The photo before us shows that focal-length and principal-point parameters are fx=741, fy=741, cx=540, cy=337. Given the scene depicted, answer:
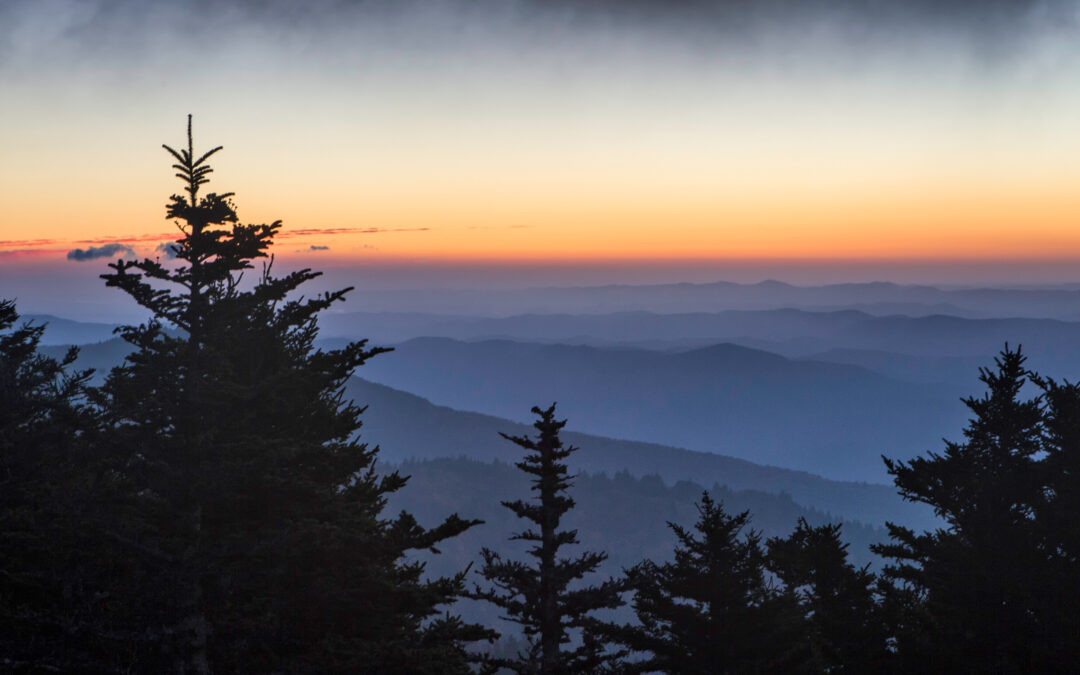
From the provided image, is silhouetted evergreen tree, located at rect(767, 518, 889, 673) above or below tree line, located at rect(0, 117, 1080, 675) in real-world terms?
below

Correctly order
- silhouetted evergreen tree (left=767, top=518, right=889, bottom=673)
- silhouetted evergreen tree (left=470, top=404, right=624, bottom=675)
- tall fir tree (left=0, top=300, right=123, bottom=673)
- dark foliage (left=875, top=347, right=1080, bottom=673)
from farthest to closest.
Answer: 1. silhouetted evergreen tree (left=767, top=518, right=889, bottom=673)
2. silhouetted evergreen tree (left=470, top=404, right=624, bottom=675)
3. dark foliage (left=875, top=347, right=1080, bottom=673)
4. tall fir tree (left=0, top=300, right=123, bottom=673)

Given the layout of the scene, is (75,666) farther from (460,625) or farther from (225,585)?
(460,625)

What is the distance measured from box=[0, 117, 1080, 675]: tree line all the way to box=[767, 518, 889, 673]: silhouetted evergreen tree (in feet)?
0.26

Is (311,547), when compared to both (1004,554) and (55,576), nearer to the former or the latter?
(55,576)

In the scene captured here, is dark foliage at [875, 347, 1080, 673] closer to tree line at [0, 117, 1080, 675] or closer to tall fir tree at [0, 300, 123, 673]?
tree line at [0, 117, 1080, 675]

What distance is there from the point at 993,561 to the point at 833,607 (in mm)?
5328

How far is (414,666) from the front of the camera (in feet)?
44.3

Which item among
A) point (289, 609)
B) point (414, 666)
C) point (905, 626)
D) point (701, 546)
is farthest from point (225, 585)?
point (905, 626)

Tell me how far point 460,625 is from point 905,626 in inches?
493

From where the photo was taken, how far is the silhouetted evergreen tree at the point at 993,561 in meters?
16.8

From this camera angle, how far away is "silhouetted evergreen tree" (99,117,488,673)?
12.8 meters

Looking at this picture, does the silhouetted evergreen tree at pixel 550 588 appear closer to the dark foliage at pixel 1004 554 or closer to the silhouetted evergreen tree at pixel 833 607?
the silhouetted evergreen tree at pixel 833 607

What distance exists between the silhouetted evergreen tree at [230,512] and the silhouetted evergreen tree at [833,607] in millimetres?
10834

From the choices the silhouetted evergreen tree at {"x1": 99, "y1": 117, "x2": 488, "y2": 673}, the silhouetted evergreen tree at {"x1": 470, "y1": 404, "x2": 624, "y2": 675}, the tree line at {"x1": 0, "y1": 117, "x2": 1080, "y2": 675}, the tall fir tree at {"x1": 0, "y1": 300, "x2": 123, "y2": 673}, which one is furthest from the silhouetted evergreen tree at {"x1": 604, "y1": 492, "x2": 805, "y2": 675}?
the tall fir tree at {"x1": 0, "y1": 300, "x2": 123, "y2": 673}
